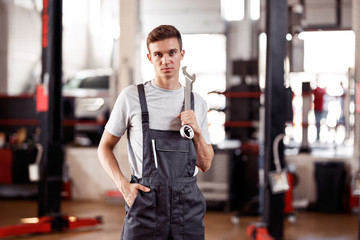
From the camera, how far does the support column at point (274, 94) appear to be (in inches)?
155

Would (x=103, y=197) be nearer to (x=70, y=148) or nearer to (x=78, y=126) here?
(x=70, y=148)

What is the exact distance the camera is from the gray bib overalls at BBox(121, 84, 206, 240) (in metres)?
1.76

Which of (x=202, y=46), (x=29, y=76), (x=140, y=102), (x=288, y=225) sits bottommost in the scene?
(x=288, y=225)

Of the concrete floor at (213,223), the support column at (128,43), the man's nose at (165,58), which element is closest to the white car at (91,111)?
the support column at (128,43)

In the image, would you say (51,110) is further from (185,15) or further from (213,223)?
(185,15)

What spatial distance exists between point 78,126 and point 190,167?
570 centimetres

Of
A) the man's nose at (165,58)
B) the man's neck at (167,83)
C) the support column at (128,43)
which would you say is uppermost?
the support column at (128,43)

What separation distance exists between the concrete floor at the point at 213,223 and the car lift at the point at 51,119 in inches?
7.2

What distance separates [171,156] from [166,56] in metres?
0.36

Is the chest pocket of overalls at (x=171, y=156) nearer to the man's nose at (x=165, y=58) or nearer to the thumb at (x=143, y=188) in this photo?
→ the thumb at (x=143, y=188)

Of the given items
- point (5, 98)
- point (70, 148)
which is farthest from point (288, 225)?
point (5, 98)

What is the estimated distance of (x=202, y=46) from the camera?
1180 cm

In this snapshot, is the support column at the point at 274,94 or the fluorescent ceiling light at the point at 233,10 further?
the fluorescent ceiling light at the point at 233,10

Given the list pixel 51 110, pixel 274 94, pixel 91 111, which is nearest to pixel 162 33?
pixel 274 94
